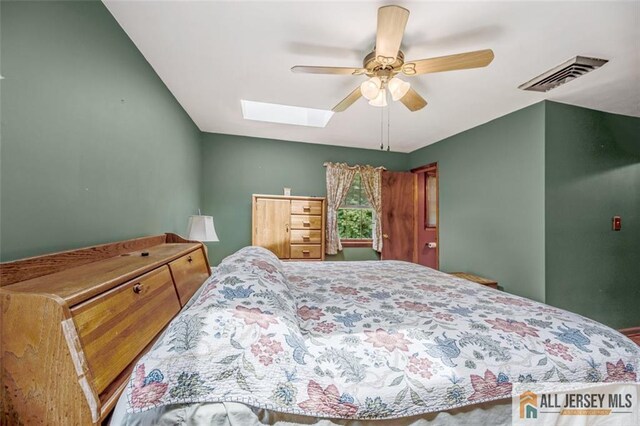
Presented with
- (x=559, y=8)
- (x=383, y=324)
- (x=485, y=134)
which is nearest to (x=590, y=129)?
(x=485, y=134)

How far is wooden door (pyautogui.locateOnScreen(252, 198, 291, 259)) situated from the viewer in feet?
11.7

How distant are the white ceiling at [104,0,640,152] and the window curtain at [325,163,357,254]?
1.51m

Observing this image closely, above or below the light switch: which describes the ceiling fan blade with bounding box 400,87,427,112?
above

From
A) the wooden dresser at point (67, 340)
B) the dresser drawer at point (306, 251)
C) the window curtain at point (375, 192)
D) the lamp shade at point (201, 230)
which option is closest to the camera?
the wooden dresser at point (67, 340)

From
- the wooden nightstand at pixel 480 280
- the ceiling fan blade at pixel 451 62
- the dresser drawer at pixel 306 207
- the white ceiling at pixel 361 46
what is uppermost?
the white ceiling at pixel 361 46

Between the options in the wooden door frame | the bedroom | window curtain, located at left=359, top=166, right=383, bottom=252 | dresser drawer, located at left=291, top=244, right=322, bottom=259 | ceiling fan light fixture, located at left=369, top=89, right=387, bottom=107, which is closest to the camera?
the bedroom

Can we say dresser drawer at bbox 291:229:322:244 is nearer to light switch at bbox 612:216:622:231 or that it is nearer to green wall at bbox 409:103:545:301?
green wall at bbox 409:103:545:301

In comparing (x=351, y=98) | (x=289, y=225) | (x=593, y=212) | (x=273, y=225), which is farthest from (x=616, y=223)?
(x=273, y=225)

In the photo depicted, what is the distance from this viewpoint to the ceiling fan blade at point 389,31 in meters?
1.26

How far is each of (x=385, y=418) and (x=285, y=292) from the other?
69cm

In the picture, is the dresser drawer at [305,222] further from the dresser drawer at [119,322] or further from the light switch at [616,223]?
the light switch at [616,223]

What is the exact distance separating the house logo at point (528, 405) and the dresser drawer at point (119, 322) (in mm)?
1400

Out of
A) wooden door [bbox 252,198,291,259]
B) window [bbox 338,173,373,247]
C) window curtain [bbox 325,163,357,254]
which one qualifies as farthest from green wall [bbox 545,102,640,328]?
wooden door [bbox 252,198,291,259]

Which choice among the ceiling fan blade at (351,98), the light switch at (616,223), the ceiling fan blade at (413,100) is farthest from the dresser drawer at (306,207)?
the light switch at (616,223)
